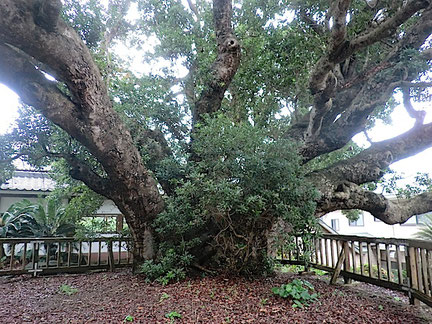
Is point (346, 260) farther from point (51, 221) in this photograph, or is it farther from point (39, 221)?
point (39, 221)

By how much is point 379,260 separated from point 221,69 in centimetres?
491

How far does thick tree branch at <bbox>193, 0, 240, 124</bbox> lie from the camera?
266 inches

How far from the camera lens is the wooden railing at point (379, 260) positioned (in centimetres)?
427

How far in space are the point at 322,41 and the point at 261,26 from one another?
1798 mm

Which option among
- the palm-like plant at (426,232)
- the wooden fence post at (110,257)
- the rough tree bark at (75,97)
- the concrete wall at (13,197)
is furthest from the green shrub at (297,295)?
the palm-like plant at (426,232)

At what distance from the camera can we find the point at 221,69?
674 centimetres

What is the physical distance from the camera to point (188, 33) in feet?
26.7

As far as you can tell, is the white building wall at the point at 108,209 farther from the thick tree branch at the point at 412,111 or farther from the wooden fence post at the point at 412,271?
the thick tree branch at the point at 412,111

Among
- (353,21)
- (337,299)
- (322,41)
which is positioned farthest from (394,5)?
(337,299)

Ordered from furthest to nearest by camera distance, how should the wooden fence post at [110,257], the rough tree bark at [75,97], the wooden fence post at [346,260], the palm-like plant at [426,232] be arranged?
the palm-like plant at [426,232] < the wooden fence post at [110,257] < the wooden fence post at [346,260] < the rough tree bark at [75,97]

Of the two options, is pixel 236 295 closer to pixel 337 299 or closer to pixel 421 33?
pixel 337 299

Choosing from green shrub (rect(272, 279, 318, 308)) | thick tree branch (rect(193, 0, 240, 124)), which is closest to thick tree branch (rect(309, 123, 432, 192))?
thick tree branch (rect(193, 0, 240, 124))

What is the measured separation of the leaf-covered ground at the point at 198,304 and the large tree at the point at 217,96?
3.00ft

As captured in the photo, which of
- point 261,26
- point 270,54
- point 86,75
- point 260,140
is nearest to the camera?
point 86,75
